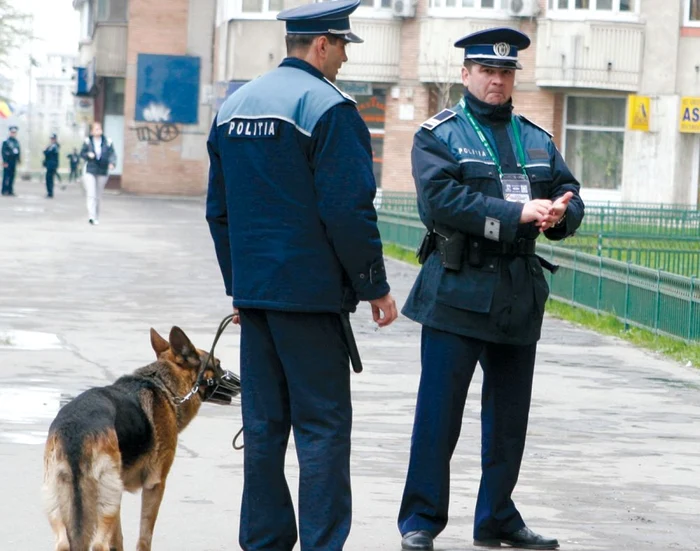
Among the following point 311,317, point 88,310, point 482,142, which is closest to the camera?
point 311,317

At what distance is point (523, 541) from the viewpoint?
266 inches

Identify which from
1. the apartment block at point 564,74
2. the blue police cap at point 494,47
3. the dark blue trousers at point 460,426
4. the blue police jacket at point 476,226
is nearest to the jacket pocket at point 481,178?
the blue police jacket at point 476,226

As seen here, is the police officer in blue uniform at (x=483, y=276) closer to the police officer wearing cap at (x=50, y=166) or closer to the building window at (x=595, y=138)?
the building window at (x=595, y=138)

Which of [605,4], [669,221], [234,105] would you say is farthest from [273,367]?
[605,4]

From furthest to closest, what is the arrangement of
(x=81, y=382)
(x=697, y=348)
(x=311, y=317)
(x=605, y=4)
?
(x=605, y=4) → (x=697, y=348) → (x=81, y=382) → (x=311, y=317)

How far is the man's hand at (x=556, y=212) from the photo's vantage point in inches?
253

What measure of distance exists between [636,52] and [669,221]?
42.1 ft

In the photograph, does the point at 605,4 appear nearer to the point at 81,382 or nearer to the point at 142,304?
the point at 142,304

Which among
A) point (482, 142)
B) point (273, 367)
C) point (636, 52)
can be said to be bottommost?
point (273, 367)

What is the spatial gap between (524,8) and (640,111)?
4386 millimetres

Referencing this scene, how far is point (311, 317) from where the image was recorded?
572 centimetres

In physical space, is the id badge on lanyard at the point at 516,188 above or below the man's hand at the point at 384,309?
above

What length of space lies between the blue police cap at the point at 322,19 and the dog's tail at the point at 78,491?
1659mm

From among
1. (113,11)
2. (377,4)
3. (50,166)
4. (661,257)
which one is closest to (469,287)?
(661,257)
